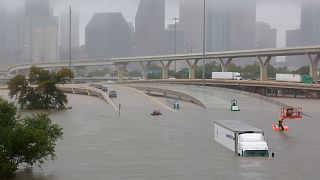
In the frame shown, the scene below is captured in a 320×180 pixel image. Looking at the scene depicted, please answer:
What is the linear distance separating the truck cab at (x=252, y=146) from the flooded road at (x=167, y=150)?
637mm

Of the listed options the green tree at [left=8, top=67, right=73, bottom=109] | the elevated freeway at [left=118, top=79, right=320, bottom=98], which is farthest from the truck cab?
the elevated freeway at [left=118, top=79, right=320, bottom=98]

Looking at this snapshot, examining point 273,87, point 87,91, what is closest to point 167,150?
point 87,91

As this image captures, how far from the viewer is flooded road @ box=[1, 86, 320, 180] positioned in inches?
1042

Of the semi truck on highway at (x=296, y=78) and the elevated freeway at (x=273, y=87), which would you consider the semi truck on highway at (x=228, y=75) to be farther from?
the semi truck on highway at (x=296, y=78)

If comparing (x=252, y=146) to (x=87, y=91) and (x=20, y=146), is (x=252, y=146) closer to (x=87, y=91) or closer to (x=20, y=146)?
(x=20, y=146)

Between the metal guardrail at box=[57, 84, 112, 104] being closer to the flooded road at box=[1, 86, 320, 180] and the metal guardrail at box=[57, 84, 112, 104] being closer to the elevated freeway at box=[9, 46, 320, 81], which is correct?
the flooded road at box=[1, 86, 320, 180]

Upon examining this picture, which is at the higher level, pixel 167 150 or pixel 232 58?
pixel 232 58

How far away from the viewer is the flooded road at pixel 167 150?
2647cm

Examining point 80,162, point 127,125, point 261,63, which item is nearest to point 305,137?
point 127,125

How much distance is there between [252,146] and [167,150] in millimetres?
5598

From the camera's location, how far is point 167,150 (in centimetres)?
3388

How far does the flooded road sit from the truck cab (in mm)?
637

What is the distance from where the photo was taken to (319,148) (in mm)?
35375

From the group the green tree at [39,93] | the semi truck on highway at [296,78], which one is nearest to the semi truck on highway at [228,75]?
the semi truck on highway at [296,78]
